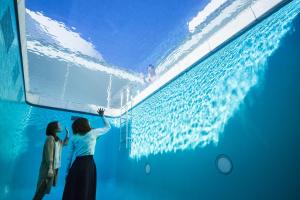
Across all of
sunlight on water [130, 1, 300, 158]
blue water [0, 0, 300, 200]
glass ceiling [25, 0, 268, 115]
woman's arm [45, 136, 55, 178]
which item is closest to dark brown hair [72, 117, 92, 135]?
woman's arm [45, 136, 55, 178]

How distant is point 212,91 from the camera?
380 cm

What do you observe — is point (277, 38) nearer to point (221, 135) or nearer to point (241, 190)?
point (221, 135)

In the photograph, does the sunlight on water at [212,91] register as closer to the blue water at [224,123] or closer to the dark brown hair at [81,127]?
the blue water at [224,123]

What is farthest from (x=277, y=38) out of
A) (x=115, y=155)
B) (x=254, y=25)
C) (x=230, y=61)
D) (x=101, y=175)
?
(x=101, y=175)

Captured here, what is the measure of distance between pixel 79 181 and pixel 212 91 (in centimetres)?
279

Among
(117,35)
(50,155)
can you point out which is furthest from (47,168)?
(117,35)

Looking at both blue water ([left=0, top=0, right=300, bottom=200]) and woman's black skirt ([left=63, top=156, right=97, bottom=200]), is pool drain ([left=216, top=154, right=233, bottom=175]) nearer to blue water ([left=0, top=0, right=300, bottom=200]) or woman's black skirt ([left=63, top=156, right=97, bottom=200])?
blue water ([left=0, top=0, right=300, bottom=200])

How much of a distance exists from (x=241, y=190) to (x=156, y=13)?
3.66m

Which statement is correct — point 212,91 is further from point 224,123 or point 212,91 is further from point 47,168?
point 47,168

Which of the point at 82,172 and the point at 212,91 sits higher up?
the point at 212,91

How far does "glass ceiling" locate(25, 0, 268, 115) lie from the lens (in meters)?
3.98

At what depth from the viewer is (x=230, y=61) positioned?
357 centimetres

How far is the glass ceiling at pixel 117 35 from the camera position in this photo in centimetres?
398

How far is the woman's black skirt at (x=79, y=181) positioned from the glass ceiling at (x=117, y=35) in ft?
10.3
